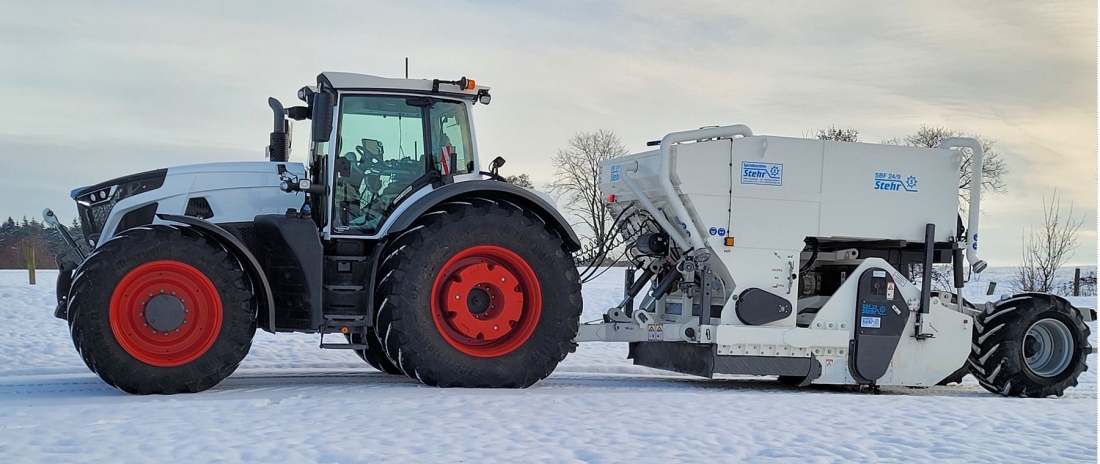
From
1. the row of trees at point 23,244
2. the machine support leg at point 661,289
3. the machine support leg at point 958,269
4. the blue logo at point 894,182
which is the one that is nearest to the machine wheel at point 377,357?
the machine support leg at point 661,289

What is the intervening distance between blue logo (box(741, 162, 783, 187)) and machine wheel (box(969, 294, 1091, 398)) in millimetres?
2582

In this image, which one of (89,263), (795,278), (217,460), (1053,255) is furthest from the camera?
(1053,255)

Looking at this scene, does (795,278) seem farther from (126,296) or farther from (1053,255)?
(1053,255)

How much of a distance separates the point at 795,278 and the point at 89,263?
19.9 feet

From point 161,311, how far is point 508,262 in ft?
9.20

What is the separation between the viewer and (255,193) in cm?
878

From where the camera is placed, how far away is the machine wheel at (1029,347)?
979 cm

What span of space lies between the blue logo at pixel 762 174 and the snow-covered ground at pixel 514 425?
1980 mm

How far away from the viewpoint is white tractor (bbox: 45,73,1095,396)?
791 centimetres

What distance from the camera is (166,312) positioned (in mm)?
7816

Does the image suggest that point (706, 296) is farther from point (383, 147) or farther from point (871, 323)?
point (383, 147)

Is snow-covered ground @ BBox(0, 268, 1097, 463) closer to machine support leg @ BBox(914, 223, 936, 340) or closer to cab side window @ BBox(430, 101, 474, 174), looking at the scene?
machine support leg @ BBox(914, 223, 936, 340)

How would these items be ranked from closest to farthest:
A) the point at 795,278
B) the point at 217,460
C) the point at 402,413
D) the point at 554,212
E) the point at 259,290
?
the point at 217,460 < the point at 402,413 < the point at 259,290 < the point at 554,212 < the point at 795,278

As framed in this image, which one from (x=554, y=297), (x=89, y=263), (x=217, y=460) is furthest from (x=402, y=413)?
(x=89, y=263)
